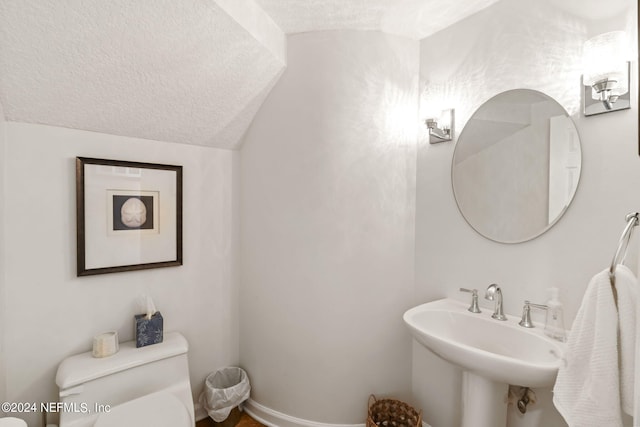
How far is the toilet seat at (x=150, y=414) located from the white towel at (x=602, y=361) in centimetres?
154

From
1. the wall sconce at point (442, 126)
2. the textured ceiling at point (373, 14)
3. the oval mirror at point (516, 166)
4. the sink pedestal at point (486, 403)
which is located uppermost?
the textured ceiling at point (373, 14)

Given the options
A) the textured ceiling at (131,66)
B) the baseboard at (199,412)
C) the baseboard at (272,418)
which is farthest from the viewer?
the baseboard at (199,412)

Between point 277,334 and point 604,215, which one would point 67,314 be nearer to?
point 277,334

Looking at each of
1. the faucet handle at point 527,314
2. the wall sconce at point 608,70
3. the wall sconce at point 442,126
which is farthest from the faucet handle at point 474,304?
the wall sconce at point 608,70

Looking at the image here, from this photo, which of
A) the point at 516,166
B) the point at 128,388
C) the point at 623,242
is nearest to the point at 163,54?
the point at 128,388

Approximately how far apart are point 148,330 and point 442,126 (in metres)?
1.95

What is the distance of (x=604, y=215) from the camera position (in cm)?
120

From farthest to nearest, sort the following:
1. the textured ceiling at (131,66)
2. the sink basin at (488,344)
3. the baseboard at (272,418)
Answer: the baseboard at (272,418) < the textured ceiling at (131,66) < the sink basin at (488,344)

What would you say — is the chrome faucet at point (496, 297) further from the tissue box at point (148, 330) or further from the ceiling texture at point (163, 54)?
the tissue box at point (148, 330)

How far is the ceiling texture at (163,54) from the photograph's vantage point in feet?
3.99

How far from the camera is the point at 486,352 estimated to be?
1.13 meters

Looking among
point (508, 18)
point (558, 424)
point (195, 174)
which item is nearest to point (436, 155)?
point (508, 18)

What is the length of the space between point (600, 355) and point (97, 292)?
2167 mm

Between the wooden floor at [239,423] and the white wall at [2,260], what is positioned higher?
the white wall at [2,260]
